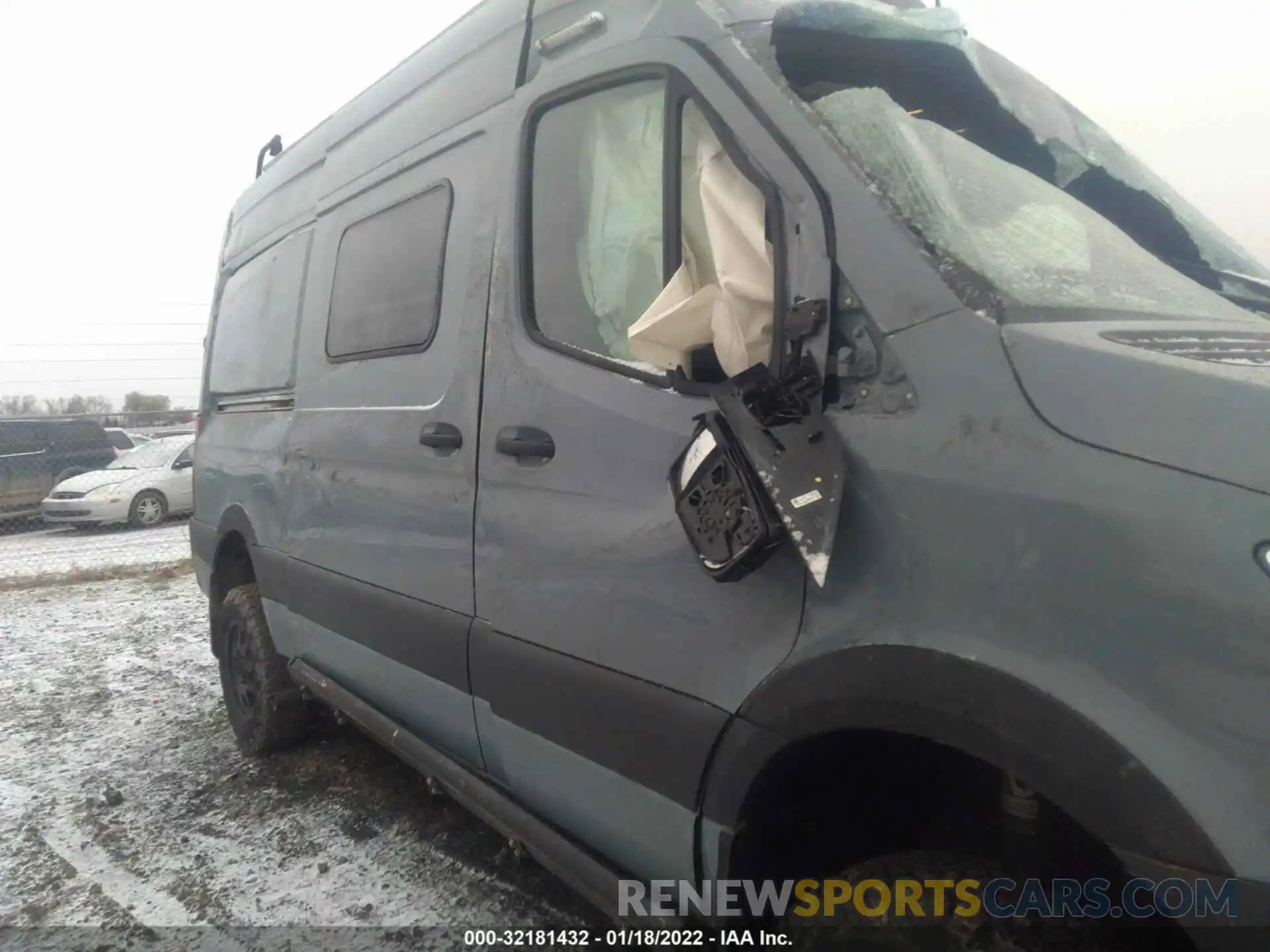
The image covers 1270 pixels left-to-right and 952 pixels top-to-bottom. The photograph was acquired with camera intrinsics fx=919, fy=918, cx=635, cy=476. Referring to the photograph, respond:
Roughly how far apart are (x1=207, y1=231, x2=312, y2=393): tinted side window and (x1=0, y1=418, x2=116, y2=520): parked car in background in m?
12.6

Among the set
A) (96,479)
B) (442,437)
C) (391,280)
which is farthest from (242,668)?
(96,479)

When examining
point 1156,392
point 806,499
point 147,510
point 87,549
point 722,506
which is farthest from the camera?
point 147,510

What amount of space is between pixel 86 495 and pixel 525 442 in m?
14.1

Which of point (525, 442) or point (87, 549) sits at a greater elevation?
point (525, 442)

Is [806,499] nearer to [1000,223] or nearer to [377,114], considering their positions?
[1000,223]

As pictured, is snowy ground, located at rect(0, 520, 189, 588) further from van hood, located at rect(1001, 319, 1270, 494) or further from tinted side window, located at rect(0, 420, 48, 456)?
van hood, located at rect(1001, 319, 1270, 494)

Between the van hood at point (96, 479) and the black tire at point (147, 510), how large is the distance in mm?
325

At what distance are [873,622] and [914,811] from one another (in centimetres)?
41

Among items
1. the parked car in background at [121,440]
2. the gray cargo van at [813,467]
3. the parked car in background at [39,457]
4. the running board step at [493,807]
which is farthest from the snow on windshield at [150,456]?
the gray cargo van at [813,467]

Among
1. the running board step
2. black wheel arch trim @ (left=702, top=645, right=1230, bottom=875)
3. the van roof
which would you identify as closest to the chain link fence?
the van roof

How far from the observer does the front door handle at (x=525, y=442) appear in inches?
82.7

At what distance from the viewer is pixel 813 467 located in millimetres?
1445

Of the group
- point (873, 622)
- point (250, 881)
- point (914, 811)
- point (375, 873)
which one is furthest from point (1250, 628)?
point (250, 881)

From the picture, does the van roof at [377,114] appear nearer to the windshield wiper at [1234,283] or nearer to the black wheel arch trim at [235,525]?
the black wheel arch trim at [235,525]
